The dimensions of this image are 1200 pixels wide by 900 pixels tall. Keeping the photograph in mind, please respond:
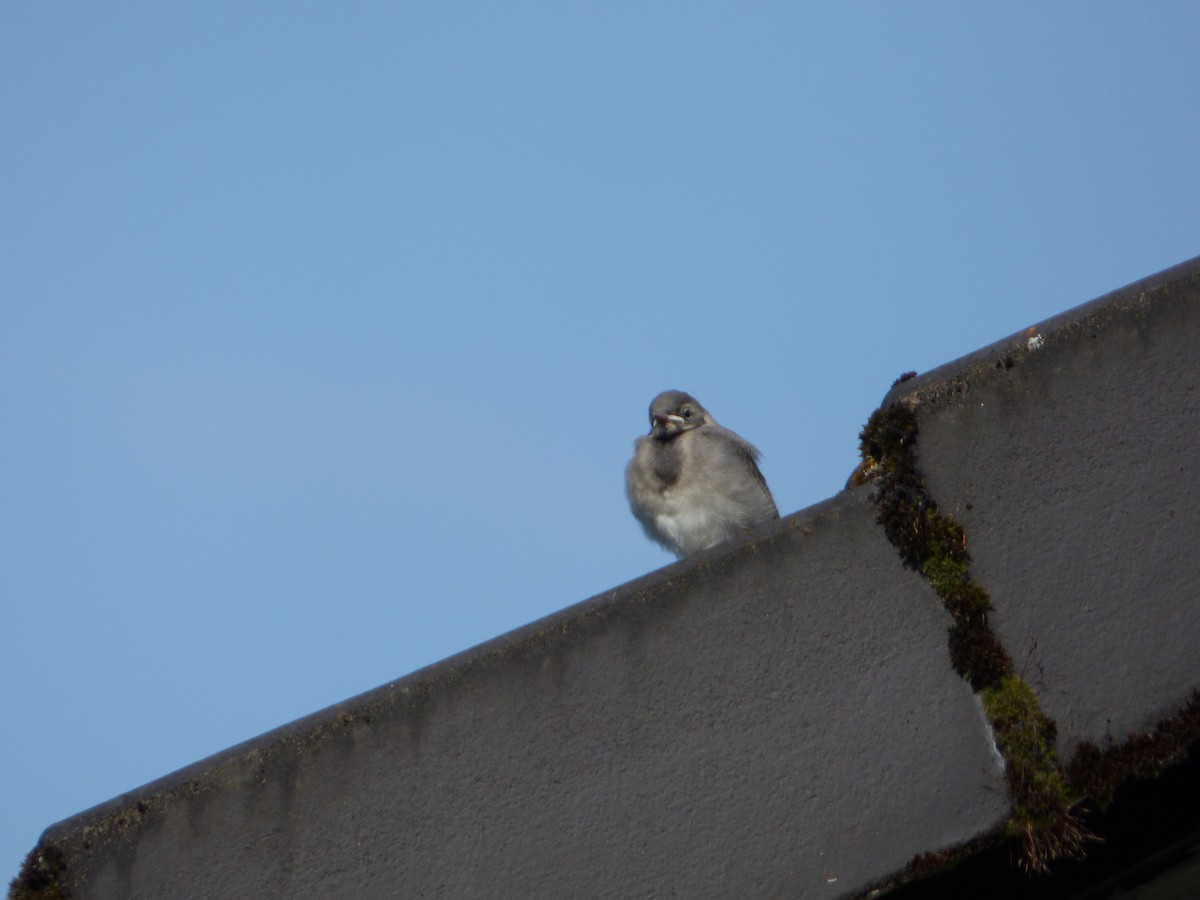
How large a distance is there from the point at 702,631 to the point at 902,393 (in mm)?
988

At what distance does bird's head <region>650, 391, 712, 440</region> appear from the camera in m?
9.83

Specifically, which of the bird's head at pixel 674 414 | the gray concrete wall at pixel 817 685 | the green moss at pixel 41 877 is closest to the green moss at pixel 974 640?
the gray concrete wall at pixel 817 685

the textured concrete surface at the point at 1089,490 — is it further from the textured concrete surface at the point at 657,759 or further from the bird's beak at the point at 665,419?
the bird's beak at the point at 665,419

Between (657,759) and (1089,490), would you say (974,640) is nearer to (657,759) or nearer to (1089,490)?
(1089,490)

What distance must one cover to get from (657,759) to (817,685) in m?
0.54

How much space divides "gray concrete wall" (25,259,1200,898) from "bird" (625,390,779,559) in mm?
4096

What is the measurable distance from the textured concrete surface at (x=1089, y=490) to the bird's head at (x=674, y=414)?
5431 millimetres

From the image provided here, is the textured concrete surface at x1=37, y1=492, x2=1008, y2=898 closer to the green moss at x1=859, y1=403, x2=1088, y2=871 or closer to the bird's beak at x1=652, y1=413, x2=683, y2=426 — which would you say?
the green moss at x1=859, y1=403, x2=1088, y2=871

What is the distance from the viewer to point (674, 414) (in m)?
10.0

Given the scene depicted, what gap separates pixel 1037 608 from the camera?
13.2 feet

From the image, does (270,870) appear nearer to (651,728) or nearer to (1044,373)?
(651,728)

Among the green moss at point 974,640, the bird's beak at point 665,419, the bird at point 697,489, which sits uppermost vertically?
the bird's beak at point 665,419

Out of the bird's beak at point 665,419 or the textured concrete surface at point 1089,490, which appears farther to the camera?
the bird's beak at point 665,419

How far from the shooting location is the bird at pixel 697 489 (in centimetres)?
879
